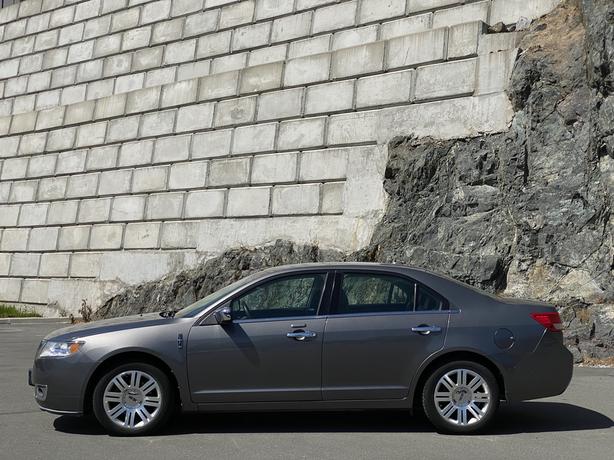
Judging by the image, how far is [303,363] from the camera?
20.6ft

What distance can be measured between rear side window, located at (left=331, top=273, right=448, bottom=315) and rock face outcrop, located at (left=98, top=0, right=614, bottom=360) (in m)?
4.61

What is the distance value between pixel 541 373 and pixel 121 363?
11.2 feet

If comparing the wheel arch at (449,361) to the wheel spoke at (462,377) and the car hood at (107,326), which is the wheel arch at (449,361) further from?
the car hood at (107,326)

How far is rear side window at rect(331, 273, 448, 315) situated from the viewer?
652 centimetres

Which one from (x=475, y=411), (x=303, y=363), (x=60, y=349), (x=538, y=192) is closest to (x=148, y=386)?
(x=60, y=349)

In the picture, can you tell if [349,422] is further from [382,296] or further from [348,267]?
[348,267]

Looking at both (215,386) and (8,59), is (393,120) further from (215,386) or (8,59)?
(8,59)

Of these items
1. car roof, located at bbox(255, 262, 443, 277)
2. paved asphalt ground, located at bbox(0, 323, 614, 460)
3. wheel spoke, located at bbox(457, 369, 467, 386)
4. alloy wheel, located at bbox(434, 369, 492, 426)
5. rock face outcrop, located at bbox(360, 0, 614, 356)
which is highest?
rock face outcrop, located at bbox(360, 0, 614, 356)

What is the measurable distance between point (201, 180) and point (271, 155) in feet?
5.64

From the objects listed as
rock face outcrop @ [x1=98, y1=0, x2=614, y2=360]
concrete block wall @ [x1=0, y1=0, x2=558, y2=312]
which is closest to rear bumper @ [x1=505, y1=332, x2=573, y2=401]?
rock face outcrop @ [x1=98, y1=0, x2=614, y2=360]

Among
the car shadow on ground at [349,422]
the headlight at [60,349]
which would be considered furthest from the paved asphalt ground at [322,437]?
the headlight at [60,349]

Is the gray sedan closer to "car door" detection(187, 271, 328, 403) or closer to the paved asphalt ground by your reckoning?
"car door" detection(187, 271, 328, 403)

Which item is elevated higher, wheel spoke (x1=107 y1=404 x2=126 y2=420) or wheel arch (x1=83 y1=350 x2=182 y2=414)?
wheel arch (x1=83 y1=350 x2=182 y2=414)

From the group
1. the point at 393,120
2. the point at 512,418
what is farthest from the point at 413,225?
the point at 512,418
